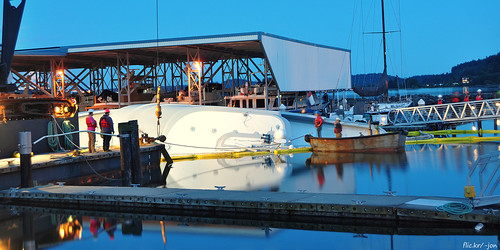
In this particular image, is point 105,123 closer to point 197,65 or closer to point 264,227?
point 264,227

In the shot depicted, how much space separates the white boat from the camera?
28938mm

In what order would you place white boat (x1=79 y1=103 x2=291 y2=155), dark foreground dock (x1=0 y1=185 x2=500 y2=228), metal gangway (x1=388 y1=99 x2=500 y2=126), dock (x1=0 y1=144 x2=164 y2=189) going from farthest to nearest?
metal gangway (x1=388 y1=99 x2=500 y2=126) < white boat (x1=79 y1=103 x2=291 y2=155) < dock (x1=0 y1=144 x2=164 y2=189) < dark foreground dock (x1=0 y1=185 x2=500 y2=228)

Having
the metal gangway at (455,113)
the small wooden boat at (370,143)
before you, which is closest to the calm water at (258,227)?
the small wooden boat at (370,143)

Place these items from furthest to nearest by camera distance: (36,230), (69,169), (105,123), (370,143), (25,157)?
(370,143)
(105,123)
(69,169)
(25,157)
(36,230)

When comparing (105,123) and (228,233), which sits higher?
Result: (105,123)

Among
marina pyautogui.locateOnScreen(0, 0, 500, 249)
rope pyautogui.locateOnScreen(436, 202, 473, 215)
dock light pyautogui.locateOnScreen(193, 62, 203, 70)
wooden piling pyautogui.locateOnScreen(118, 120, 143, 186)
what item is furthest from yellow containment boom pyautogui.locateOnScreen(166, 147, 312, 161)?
rope pyautogui.locateOnScreen(436, 202, 473, 215)

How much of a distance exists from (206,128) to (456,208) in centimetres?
1967

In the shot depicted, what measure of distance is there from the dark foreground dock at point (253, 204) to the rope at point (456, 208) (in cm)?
6

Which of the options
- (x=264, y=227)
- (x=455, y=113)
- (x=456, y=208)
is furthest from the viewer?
(x=455, y=113)

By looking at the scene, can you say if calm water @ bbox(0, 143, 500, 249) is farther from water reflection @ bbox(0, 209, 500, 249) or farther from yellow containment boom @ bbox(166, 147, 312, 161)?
yellow containment boom @ bbox(166, 147, 312, 161)

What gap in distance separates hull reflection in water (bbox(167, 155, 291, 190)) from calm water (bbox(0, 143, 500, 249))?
1.2 inches

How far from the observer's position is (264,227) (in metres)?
11.7

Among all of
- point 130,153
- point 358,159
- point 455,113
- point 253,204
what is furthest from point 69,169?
point 455,113

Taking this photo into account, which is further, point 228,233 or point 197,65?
point 197,65
